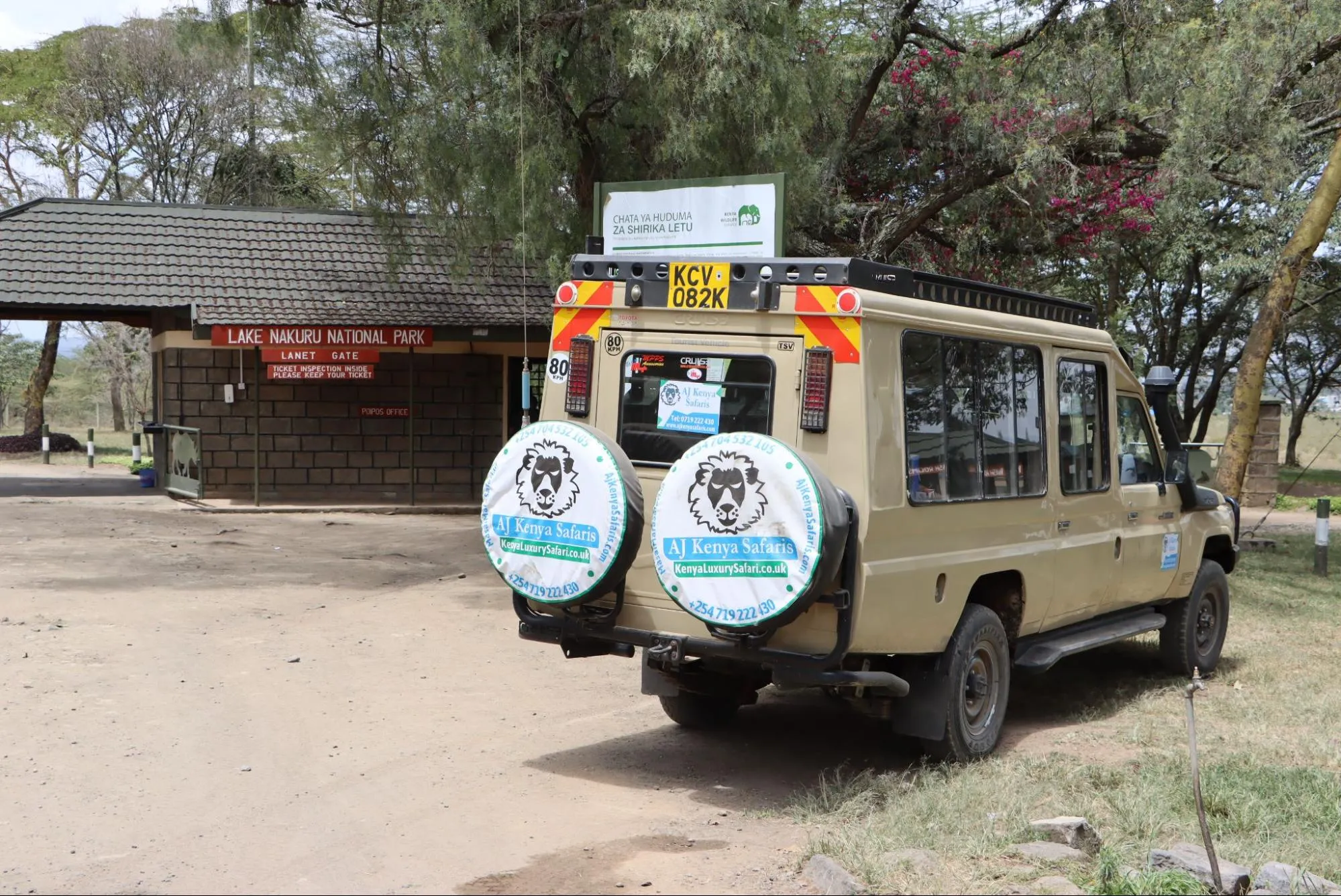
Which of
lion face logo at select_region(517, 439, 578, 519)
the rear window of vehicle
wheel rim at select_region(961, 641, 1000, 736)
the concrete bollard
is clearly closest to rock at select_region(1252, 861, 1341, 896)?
wheel rim at select_region(961, 641, 1000, 736)

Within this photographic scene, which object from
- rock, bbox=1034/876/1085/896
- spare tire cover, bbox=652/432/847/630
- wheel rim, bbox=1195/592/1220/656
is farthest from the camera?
wheel rim, bbox=1195/592/1220/656

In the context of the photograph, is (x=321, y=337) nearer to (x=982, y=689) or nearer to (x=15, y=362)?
(x=982, y=689)

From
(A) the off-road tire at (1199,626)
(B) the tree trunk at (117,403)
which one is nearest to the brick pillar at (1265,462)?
(A) the off-road tire at (1199,626)

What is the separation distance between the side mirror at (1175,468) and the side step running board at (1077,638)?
3.01 ft

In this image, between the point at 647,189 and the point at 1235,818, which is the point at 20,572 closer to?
the point at 647,189

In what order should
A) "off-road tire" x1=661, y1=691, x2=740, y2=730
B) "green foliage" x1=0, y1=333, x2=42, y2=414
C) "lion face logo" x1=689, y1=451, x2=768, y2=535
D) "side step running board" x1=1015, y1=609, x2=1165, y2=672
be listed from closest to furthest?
1. "lion face logo" x1=689, y1=451, x2=768, y2=535
2. "side step running board" x1=1015, y1=609, x2=1165, y2=672
3. "off-road tire" x1=661, y1=691, x2=740, y2=730
4. "green foliage" x1=0, y1=333, x2=42, y2=414

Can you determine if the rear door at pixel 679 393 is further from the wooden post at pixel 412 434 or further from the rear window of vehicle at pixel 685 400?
the wooden post at pixel 412 434

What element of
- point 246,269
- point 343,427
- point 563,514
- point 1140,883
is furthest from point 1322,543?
point 246,269


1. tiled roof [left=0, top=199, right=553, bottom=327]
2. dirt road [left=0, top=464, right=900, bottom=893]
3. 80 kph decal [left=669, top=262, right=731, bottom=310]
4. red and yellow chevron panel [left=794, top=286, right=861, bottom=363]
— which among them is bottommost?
dirt road [left=0, top=464, right=900, bottom=893]

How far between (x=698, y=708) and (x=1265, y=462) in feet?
62.4

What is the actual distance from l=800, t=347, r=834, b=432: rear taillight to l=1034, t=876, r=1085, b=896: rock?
2.19m

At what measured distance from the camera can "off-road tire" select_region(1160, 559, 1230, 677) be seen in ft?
30.2

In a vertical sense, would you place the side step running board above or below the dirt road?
above

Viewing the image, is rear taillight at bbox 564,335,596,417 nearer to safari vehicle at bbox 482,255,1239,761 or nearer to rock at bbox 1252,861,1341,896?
safari vehicle at bbox 482,255,1239,761
